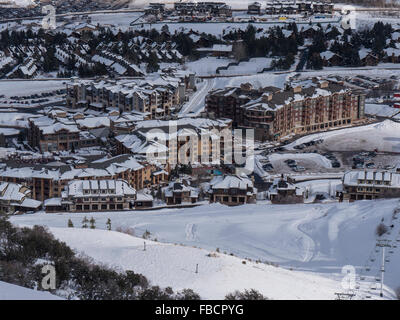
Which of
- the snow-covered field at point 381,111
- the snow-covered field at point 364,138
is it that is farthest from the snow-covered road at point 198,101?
the snow-covered field at point 381,111

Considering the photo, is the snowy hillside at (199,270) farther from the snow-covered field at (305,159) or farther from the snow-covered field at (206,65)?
the snow-covered field at (206,65)

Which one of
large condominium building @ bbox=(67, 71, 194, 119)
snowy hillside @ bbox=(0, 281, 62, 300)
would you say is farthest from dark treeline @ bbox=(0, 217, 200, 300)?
large condominium building @ bbox=(67, 71, 194, 119)

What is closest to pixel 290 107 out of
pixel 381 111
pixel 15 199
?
pixel 381 111

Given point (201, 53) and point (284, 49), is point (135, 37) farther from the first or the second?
point (284, 49)

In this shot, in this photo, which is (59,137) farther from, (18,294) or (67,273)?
(18,294)

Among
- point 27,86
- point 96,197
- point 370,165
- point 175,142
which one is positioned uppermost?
point 27,86

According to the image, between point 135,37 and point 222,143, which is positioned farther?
point 135,37

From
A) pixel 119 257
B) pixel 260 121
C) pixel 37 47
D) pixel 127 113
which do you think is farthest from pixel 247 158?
pixel 37 47
